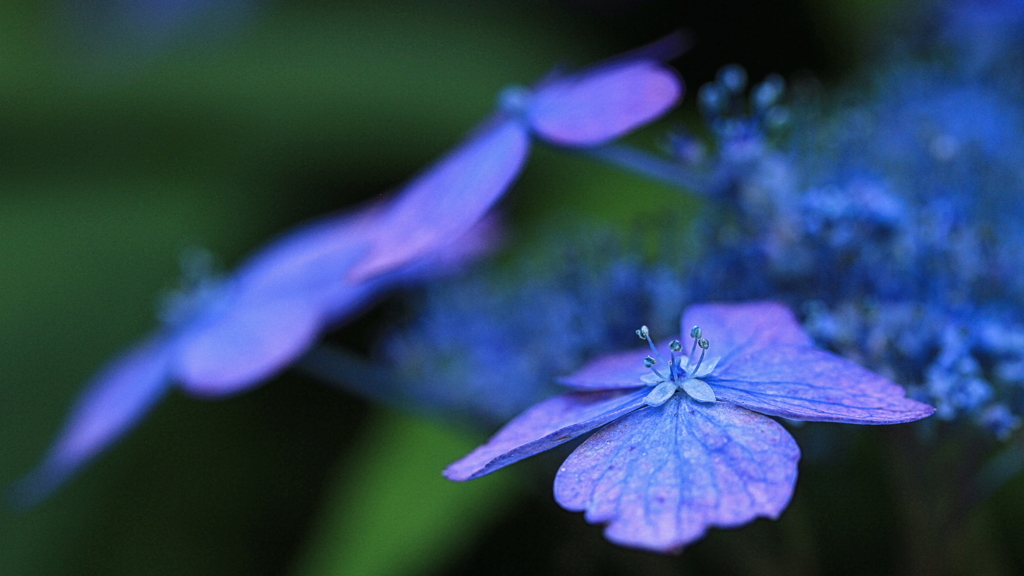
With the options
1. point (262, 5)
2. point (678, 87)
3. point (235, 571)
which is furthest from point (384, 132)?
point (678, 87)

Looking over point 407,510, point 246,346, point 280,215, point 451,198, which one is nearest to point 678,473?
point 451,198

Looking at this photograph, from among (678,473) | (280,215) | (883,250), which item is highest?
(280,215)

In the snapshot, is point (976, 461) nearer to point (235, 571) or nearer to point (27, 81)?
point (235, 571)

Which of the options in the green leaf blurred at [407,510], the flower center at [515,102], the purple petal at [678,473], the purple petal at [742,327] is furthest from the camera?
the green leaf blurred at [407,510]

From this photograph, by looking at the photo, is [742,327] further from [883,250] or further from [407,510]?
[407,510]

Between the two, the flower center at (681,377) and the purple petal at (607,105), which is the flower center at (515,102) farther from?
the flower center at (681,377)

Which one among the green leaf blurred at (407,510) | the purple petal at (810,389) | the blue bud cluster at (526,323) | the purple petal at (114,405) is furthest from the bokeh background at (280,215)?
Answer: the purple petal at (810,389)
